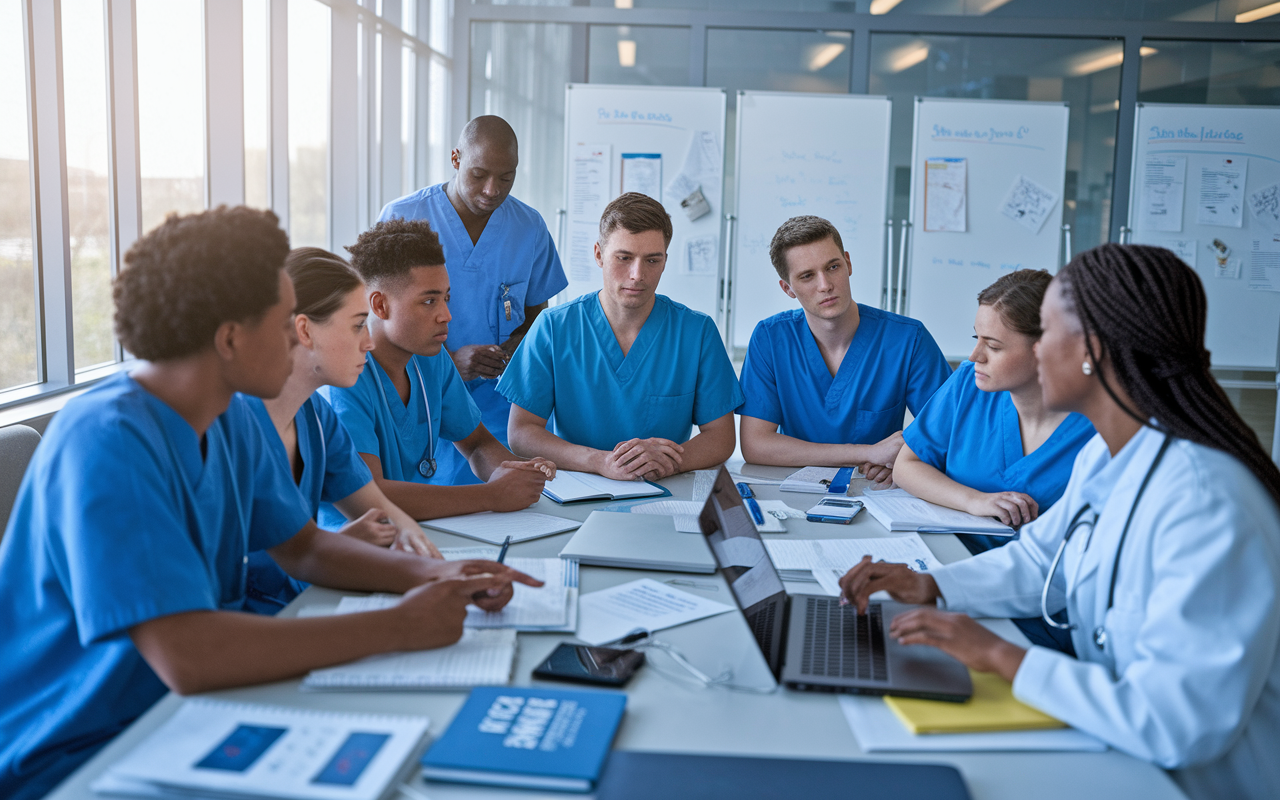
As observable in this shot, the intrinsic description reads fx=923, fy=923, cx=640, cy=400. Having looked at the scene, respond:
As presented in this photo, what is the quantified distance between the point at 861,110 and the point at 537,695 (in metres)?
4.03

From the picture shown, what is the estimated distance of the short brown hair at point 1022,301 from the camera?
5.83 ft

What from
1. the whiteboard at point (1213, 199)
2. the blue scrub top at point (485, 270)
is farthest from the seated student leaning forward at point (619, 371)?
the whiteboard at point (1213, 199)

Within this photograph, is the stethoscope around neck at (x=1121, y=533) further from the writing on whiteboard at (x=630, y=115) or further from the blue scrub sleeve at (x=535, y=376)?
the writing on whiteboard at (x=630, y=115)

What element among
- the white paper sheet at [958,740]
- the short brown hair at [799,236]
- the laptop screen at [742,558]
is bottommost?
the white paper sheet at [958,740]

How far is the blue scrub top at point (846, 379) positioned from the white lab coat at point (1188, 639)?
136cm

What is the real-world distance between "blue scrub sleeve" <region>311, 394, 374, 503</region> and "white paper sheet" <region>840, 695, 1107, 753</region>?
1029 mm

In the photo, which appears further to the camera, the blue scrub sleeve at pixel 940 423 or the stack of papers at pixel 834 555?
the blue scrub sleeve at pixel 940 423

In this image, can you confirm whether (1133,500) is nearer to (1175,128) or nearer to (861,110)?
(861,110)

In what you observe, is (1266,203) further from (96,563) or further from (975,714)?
(96,563)

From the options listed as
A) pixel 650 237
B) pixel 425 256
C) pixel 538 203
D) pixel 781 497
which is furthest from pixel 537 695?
pixel 538 203

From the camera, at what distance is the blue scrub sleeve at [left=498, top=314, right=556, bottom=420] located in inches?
96.0

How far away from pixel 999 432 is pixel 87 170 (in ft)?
7.60

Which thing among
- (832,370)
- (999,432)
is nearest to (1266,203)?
(832,370)

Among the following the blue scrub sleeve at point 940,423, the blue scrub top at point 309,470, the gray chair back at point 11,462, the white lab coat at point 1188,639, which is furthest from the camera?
the blue scrub sleeve at point 940,423
